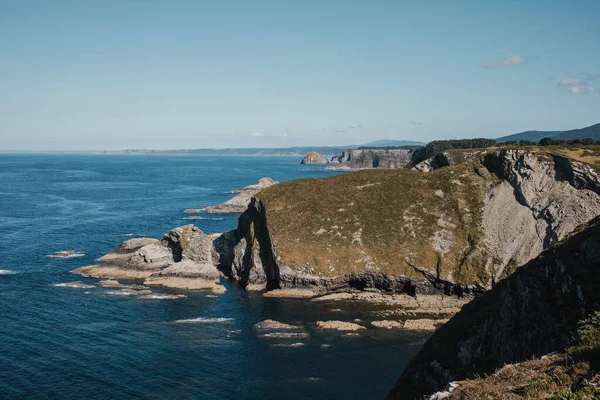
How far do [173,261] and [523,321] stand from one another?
7627 centimetres

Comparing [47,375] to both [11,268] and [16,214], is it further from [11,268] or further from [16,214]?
[16,214]

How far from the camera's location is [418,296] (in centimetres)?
8200

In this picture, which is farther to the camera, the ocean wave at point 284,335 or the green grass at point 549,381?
the ocean wave at point 284,335

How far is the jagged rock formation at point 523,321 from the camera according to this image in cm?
3148

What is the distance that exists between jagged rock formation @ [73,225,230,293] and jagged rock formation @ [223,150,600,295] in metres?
6.68

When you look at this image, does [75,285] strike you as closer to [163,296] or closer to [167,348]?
[163,296]

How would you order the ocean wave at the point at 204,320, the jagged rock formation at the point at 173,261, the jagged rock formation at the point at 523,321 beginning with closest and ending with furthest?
1. the jagged rock formation at the point at 523,321
2. the ocean wave at the point at 204,320
3. the jagged rock formation at the point at 173,261

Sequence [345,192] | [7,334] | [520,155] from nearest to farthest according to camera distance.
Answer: [7,334] → [520,155] → [345,192]

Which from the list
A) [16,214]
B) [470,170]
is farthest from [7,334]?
[16,214]

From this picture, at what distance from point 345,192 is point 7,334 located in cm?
6656

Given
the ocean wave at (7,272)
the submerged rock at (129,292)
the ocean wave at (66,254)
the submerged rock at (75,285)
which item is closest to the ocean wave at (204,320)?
the submerged rock at (129,292)

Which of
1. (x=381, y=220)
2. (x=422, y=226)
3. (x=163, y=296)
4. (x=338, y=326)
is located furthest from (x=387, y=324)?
(x=163, y=296)

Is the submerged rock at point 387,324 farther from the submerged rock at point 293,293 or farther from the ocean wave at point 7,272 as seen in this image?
the ocean wave at point 7,272

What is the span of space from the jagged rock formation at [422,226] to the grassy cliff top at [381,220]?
0.20 metres
